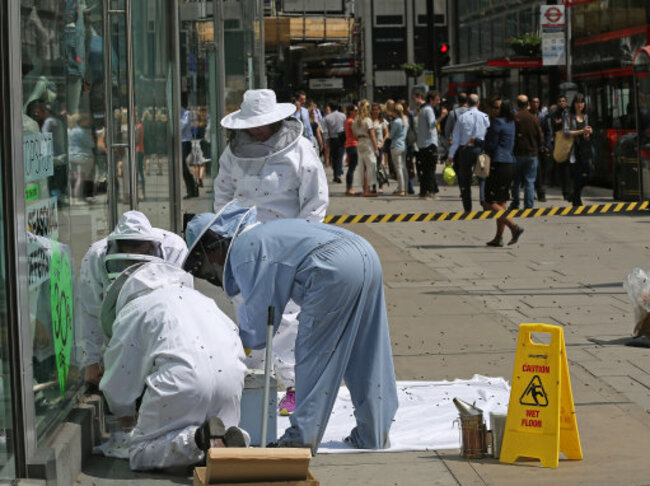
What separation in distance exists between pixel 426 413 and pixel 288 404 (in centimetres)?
78

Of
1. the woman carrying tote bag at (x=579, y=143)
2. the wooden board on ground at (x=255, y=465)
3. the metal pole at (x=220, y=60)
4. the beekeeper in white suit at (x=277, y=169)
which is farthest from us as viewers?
the woman carrying tote bag at (x=579, y=143)

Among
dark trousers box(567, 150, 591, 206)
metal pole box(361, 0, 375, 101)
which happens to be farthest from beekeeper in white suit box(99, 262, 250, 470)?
metal pole box(361, 0, 375, 101)

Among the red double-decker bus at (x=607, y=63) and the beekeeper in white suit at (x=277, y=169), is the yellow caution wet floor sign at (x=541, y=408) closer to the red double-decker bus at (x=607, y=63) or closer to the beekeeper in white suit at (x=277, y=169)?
the beekeeper in white suit at (x=277, y=169)

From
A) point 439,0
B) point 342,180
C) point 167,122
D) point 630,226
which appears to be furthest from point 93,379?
point 439,0

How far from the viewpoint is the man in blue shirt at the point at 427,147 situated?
857 inches

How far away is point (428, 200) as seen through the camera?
22.9 m

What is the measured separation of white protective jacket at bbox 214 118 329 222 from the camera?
809 cm

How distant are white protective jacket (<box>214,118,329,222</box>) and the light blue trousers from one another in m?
1.81

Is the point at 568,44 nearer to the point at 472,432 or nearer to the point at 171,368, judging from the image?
the point at 472,432

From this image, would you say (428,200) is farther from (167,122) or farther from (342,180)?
(167,122)

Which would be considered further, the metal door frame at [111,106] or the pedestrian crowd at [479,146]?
the pedestrian crowd at [479,146]

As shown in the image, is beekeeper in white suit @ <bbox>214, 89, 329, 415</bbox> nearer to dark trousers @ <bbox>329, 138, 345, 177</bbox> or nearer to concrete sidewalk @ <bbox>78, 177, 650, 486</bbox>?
concrete sidewalk @ <bbox>78, 177, 650, 486</bbox>

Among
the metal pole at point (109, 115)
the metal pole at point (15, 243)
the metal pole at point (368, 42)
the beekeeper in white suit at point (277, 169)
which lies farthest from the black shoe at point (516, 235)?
the metal pole at point (368, 42)

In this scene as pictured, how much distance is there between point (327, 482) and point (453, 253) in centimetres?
965
